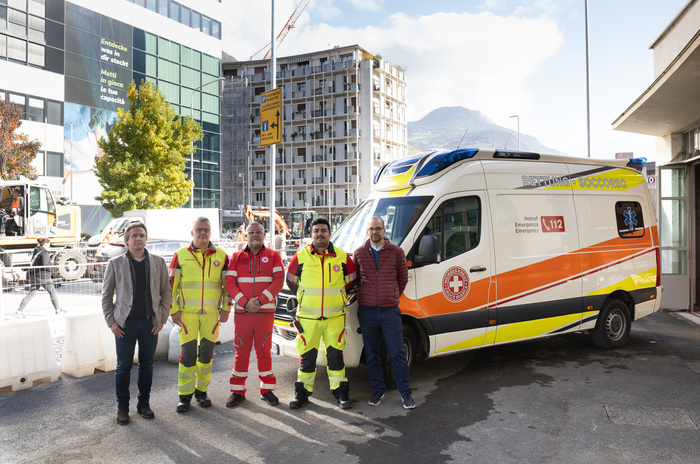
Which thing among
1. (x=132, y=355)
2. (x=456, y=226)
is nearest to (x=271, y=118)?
(x=456, y=226)

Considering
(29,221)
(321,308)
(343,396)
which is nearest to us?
(321,308)

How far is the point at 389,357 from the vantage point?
5.95 metres

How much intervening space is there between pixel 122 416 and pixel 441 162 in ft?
14.0

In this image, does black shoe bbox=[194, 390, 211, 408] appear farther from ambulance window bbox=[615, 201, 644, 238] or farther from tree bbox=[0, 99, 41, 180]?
tree bbox=[0, 99, 41, 180]

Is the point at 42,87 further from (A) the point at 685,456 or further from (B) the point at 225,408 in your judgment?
(A) the point at 685,456

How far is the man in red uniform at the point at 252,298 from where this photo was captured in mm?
5473

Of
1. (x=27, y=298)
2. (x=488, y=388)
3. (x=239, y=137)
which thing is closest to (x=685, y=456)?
(x=488, y=388)

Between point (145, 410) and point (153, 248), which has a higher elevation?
point (153, 248)

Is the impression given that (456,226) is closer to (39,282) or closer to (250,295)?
(250,295)

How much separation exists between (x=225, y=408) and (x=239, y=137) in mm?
64533

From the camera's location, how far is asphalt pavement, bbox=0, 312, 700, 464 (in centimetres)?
436

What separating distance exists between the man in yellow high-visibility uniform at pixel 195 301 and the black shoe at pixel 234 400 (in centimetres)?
20

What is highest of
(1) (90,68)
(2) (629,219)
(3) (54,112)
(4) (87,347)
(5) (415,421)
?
(1) (90,68)

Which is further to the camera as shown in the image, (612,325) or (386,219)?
(612,325)
